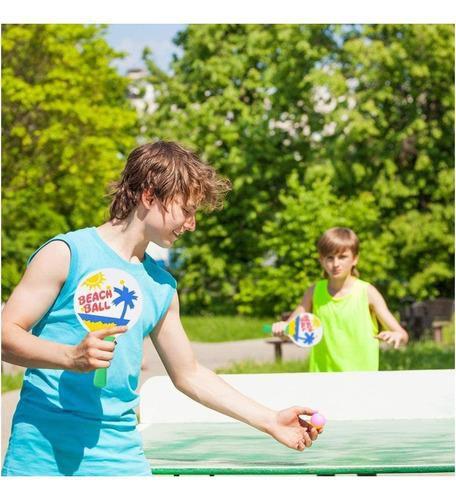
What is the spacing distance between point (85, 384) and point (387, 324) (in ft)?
15.0

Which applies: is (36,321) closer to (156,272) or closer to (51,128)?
(156,272)

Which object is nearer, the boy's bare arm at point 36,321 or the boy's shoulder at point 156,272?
the boy's bare arm at point 36,321

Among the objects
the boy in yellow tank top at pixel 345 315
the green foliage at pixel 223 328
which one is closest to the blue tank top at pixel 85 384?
the boy in yellow tank top at pixel 345 315

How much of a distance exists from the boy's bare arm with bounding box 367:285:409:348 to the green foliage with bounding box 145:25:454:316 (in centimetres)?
1074

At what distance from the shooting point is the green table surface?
599 centimetres

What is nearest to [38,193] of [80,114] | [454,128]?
[80,114]

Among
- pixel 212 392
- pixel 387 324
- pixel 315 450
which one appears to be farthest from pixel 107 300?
pixel 387 324

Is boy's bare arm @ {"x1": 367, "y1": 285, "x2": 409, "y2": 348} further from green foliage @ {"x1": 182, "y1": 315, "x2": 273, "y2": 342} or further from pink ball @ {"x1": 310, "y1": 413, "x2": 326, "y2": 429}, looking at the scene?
green foliage @ {"x1": 182, "y1": 315, "x2": 273, "y2": 342}

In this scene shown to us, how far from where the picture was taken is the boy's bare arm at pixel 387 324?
23.1 ft

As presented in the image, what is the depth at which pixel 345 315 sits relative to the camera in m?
8.00

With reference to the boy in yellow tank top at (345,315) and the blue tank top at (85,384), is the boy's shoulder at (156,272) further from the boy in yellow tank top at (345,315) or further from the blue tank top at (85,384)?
the boy in yellow tank top at (345,315)

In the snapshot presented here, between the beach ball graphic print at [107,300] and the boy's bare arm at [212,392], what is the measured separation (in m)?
0.22

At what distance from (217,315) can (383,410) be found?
70.9 feet

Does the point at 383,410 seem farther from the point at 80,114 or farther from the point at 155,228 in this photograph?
the point at 80,114
